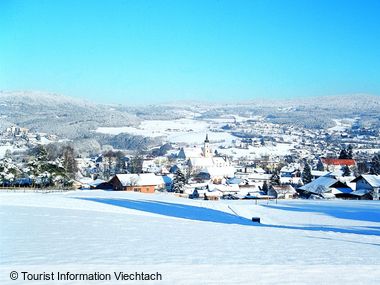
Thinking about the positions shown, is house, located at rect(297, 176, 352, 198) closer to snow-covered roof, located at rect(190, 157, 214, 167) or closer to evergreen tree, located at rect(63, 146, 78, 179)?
evergreen tree, located at rect(63, 146, 78, 179)

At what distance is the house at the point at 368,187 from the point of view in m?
43.9

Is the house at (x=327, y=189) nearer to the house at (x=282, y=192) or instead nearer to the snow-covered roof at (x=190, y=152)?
the house at (x=282, y=192)

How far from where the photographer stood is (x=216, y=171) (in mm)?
87000

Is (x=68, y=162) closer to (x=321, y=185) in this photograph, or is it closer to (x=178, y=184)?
(x=178, y=184)

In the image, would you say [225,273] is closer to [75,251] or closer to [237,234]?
[75,251]

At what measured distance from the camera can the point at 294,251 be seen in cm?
1090

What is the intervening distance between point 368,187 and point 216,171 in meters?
42.8

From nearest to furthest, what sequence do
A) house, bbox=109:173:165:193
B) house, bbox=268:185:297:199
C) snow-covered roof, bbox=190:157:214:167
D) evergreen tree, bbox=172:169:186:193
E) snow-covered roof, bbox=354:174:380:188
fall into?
snow-covered roof, bbox=354:174:380:188
house, bbox=109:173:165:193
house, bbox=268:185:297:199
evergreen tree, bbox=172:169:186:193
snow-covered roof, bbox=190:157:214:167

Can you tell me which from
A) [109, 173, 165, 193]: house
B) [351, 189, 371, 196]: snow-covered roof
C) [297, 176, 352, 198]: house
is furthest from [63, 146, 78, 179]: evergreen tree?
[351, 189, 371, 196]: snow-covered roof

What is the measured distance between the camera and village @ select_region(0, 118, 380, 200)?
40.6 metres

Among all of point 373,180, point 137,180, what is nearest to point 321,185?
point 373,180

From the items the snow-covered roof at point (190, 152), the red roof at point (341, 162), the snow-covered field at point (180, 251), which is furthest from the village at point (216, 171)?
the snow-covered field at point (180, 251)

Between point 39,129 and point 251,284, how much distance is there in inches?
6490

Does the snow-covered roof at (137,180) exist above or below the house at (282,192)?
above
